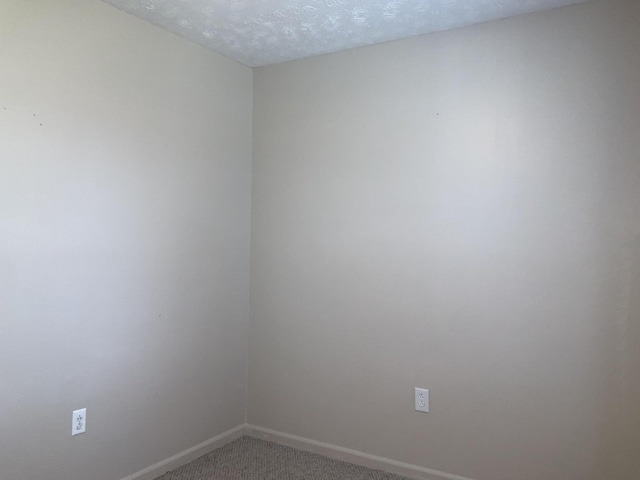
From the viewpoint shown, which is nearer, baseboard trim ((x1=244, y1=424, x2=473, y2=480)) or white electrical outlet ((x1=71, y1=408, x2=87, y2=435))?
white electrical outlet ((x1=71, y1=408, x2=87, y2=435))

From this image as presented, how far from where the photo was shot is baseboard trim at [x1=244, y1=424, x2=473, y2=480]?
2.54 m

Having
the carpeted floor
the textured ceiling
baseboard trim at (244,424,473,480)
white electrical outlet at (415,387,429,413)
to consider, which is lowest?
the carpeted floor

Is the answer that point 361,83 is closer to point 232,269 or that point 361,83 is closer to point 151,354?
point 232,269

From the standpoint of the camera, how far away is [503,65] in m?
2.38

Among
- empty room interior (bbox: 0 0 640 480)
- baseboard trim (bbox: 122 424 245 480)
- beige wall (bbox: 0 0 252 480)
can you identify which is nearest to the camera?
beige wall (bbox: 0 0 252 480)

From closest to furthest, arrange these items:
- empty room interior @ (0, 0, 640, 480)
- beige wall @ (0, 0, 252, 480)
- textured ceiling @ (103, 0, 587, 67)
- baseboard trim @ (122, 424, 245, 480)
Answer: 1. beige wall @ (0, 0, 252, 480)
2. empty room interior @ (0, 0, 640, 480)
3. textured ceiling @ (103, 0, 587, 67)
4. baseboard trim @ (122, 424, 245, 480)

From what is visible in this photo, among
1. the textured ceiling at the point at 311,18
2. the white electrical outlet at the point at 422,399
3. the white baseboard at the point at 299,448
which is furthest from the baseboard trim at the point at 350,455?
Answer: the textured ceiling at the point at 311,18

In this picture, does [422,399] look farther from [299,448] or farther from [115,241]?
[115,241]

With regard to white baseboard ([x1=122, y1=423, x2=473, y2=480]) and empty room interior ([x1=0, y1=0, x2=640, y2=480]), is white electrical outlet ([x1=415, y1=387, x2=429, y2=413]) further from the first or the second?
white baseboard ([x1=122, y1=423, x2=473, y2=480])

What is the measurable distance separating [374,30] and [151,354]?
1963mm

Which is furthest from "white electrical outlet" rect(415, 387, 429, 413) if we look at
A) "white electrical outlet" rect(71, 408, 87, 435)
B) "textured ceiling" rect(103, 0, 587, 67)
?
"textured ceiling" rect(103, 0, 587, 67)

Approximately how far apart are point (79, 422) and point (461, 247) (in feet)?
6.29

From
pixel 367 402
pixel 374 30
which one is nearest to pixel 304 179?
pixel 374 30

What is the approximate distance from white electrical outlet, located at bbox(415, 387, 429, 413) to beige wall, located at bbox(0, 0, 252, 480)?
111 centimetres
